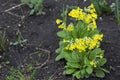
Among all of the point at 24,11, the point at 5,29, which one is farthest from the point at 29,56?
the point at 24,11

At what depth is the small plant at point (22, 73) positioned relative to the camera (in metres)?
3.58

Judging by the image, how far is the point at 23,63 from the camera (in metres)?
3.91

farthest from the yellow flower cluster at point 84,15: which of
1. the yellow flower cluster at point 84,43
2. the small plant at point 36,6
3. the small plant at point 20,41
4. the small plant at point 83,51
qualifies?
the small plant at point 36,6

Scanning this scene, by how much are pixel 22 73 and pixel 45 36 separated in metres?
0.64

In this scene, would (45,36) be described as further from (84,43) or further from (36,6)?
(84,43)

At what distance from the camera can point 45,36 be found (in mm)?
4227

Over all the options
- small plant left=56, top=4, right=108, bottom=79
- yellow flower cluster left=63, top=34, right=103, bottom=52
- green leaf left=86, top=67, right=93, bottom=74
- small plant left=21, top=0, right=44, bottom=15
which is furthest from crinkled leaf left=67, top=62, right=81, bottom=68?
small plant left=21, top=0, right=44, bottom=15

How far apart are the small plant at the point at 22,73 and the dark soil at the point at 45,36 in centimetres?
8

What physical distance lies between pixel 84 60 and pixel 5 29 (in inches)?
51.1

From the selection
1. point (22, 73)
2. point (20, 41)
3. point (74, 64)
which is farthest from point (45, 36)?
point (74, 64)

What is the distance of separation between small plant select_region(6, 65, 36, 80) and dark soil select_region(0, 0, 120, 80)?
0.08 metres

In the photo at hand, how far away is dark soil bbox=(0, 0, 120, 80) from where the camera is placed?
148 inches

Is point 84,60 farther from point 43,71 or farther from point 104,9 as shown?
point 104,9

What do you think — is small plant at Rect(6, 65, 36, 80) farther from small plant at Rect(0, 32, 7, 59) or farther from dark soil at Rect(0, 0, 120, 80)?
small plant at Rect(0, 32, 7, 59)
